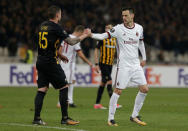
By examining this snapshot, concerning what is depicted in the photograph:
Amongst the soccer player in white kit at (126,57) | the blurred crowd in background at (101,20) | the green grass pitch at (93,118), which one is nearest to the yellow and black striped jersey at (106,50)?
the green grass pitch at (93,118)

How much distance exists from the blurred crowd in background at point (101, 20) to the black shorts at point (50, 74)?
1558 centimetres

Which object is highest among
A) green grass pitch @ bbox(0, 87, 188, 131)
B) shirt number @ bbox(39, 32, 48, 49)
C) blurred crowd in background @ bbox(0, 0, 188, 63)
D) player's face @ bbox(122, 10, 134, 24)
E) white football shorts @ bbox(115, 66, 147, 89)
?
blurred crowd in background @ bbox(0, 0, 188, 63)

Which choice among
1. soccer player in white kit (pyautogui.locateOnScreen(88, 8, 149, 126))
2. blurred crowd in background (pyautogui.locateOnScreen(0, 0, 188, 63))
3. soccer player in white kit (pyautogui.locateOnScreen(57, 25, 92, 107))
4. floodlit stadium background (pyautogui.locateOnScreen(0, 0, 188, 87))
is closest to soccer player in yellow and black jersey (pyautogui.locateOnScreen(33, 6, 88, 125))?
soccer player in white kit (pyautogui.locateOnScreen(88, 8, 149, 126))

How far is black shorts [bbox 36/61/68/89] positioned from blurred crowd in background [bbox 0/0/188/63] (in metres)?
15.6

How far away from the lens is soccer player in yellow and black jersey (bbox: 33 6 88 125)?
8.60m

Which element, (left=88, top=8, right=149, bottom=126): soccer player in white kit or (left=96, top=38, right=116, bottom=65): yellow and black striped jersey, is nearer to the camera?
(left=88, top=8, right=149, bottom=126): soccer player in white kit

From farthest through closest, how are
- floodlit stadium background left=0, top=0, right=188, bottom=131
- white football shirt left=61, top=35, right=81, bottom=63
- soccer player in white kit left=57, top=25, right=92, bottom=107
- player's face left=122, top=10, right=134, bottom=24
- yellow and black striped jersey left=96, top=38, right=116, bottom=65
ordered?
floodlit stadium background left=0, top=0, right=188, bottom=131 → yellow and black striped jersey left=96, top=38, right=116, bottom=65 → white football shirt left=61, top=35, right=81, bottom=63 → soccer player in white kit left=57, top=25, right=92, bottom=107 → player's face left=122, top=10, right=134, bottom=24

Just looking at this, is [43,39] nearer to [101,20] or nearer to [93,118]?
[93,118]

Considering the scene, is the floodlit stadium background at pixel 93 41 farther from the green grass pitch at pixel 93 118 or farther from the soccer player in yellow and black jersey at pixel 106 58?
the green grass pitch at pixel 93 118

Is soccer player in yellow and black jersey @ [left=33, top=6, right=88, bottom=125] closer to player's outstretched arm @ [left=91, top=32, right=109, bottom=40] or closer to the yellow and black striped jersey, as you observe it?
player's outstretched arm @ [left=91, top=32, right=109, bottom=40]

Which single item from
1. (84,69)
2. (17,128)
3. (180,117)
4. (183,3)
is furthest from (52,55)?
(183,3)

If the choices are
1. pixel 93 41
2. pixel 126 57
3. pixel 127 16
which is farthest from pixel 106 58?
pixel 93 41

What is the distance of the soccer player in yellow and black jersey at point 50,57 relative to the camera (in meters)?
8.60

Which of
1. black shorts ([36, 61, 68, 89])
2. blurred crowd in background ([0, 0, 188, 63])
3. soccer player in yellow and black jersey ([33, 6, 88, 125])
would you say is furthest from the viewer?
blurred crowd in background ([0, 0, 188, 63])
